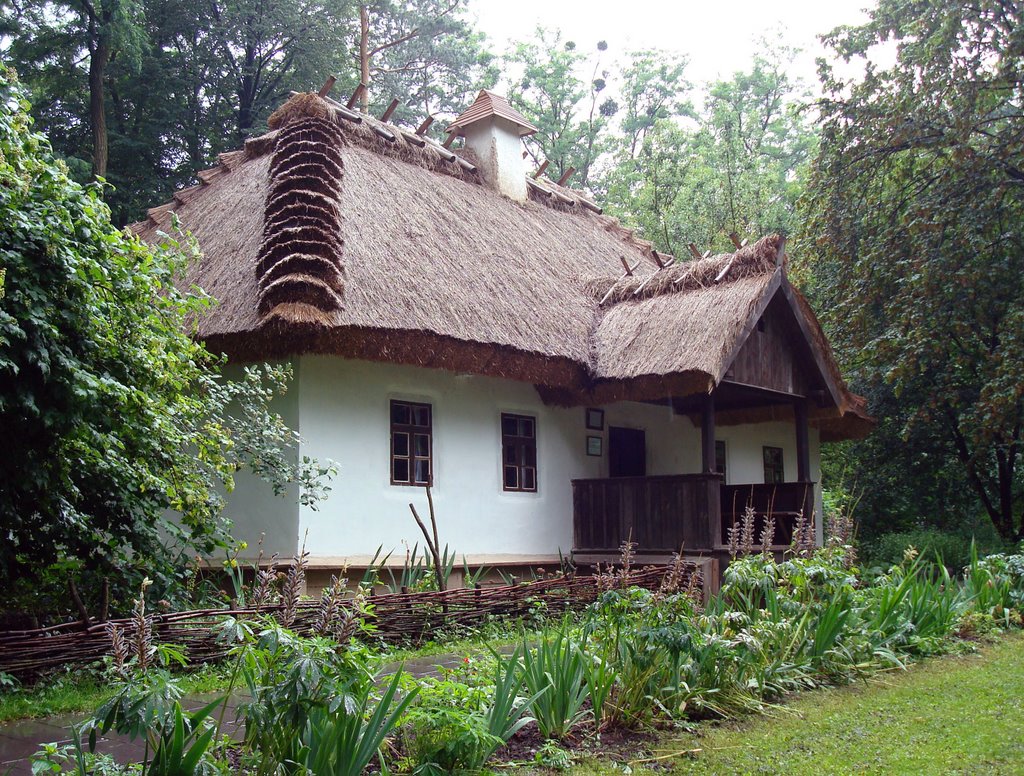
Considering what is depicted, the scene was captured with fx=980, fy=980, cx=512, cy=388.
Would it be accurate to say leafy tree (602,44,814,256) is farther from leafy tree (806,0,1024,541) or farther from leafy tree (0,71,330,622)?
leafy tree (0,71,330,622)

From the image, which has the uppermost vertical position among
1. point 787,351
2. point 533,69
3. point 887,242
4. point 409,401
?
point 533,69

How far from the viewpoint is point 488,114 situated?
16.7 metres

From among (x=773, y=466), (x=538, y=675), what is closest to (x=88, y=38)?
(x=773, y=466)

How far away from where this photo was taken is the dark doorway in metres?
14.5

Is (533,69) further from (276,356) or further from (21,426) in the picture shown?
(21,426)

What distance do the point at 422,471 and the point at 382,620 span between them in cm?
375

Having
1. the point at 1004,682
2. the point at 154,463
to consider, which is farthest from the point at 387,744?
the point at 1004,682

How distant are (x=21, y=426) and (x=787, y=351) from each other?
9.91m

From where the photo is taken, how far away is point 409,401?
11625 mm

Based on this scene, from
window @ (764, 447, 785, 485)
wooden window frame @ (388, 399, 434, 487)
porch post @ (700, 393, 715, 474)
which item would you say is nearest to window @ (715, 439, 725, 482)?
window @ (764, 447, 785, 485)

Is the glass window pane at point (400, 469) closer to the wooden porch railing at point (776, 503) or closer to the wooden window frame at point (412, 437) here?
the wooden window frame at point (412, 437)

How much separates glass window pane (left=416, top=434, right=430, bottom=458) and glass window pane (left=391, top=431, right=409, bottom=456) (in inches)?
6.5

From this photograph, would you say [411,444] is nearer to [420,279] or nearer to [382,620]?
[420,279]

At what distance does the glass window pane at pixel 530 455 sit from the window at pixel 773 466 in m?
6.20
